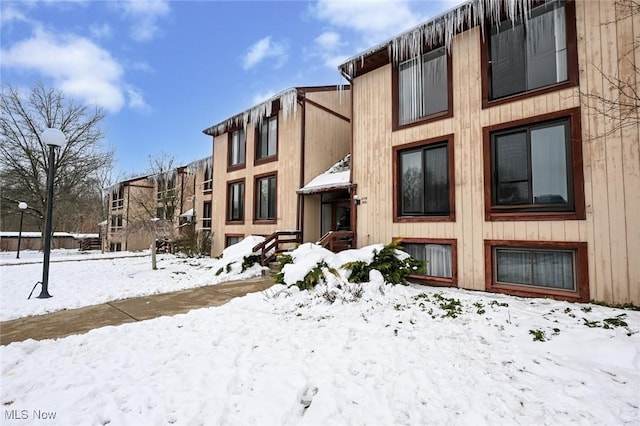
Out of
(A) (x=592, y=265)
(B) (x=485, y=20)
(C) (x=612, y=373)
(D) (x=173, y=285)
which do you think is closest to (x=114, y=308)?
(D) (x=173, y=285)

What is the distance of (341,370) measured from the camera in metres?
2.86

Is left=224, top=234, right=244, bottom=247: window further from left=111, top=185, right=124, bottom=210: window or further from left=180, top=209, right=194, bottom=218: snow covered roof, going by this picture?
left=111, top=185, right=124, bottom=210: window

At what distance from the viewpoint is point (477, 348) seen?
10.9 feet

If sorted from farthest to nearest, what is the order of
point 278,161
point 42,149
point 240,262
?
point 42,149
point 278,161
point 240,262

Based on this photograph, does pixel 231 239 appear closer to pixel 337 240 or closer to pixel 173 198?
pixel 337 240

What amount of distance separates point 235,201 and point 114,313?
27.6 feet

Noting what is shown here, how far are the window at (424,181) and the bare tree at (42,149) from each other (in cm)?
1806

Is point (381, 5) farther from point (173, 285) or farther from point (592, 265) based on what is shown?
point (173, 285)

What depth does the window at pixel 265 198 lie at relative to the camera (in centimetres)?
1143

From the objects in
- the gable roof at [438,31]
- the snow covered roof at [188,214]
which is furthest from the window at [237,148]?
the snow covered roof at [188,214]

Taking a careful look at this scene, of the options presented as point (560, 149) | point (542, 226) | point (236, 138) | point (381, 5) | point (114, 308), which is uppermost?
point (381, 5)

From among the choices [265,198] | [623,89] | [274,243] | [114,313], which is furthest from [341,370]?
[265,198]

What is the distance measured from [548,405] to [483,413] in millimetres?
570

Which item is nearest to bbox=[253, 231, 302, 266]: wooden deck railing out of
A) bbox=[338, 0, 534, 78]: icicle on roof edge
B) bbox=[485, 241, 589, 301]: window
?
bbox=[338, 0, 534, 78]: icicle on roof edge
